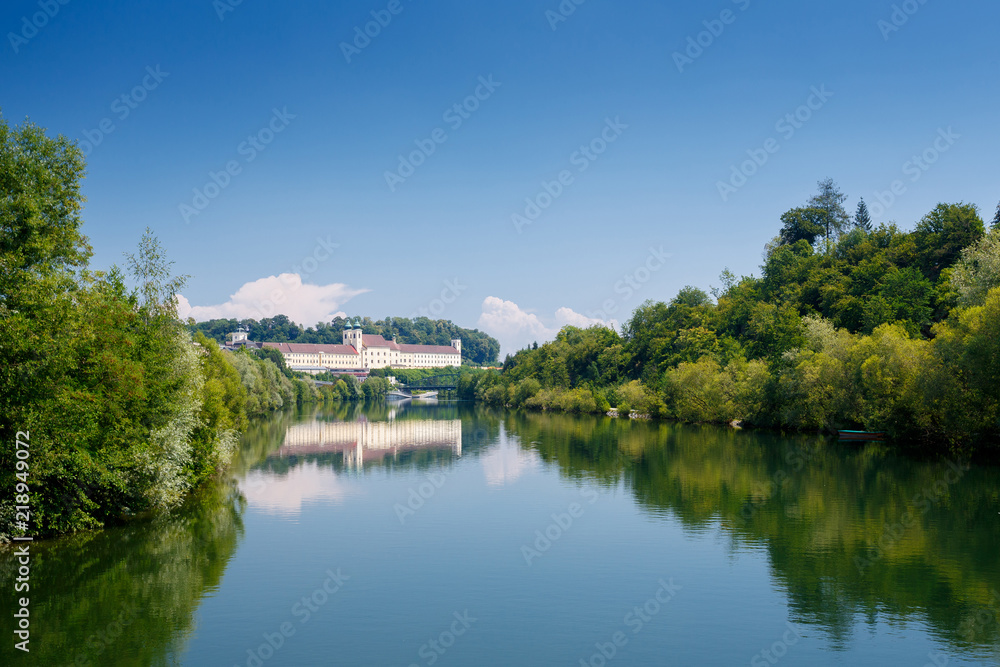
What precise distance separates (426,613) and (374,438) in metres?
45.6

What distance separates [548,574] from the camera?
18.6 metres

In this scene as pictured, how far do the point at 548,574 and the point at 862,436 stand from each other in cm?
3654

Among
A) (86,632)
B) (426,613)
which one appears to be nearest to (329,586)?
(426,613)

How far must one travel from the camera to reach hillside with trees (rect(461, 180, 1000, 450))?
123 ft

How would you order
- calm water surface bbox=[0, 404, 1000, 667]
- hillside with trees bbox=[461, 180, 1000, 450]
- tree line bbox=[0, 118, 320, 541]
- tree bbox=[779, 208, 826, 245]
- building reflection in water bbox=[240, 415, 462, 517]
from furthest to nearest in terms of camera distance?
tree bbox=[779, 208, 826, 245] < hillside with trees bbox=[461, 180, 1000, 450] < building reflection in water bbox=[240, 415, 462, 517] < tree line bbox=[0, 118, 320, 541] < calm water surface bbox=[0, 404, 1000, 667]

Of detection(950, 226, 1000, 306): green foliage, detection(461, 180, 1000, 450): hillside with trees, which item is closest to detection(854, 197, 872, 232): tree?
detection(461, 180, 1000, 450): hillside with trees

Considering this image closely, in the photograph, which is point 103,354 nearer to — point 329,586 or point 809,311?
point 329,586

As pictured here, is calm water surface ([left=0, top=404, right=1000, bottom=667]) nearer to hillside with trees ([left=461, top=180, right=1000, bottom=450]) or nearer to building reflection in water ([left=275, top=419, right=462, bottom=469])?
hillside with trees ([left=461, top=180, right=1000, bottom=450])

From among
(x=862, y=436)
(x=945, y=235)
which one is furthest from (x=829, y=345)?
(x=945, y=235)

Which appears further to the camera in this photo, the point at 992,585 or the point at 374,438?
the point at 374,438

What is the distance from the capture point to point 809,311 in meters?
69.1

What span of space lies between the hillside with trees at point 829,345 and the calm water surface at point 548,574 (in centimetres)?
684

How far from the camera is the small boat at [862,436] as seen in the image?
46.9 metres

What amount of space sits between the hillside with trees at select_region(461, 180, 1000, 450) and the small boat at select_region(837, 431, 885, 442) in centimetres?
66
